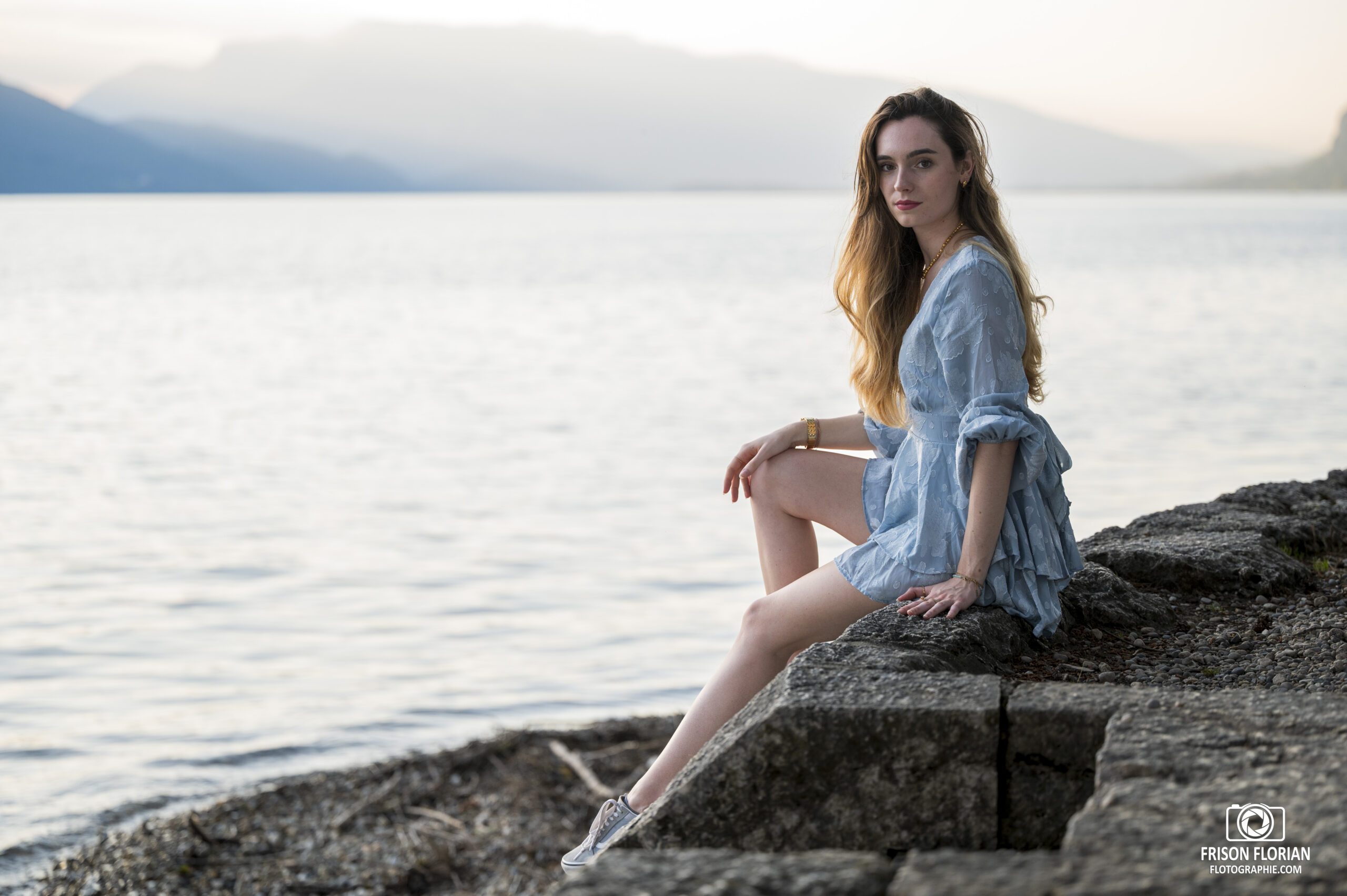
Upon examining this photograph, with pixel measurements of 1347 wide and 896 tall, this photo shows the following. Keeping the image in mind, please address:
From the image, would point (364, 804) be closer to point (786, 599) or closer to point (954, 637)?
point (786, 599)

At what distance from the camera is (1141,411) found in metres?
17.0

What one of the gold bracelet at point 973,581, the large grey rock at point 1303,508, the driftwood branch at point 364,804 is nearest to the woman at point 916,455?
the gold bracelet at point 973,581

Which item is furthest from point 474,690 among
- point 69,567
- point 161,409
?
point 161,409

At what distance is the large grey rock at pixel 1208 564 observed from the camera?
11.4 ft

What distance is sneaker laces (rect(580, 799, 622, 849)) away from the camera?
2.90 metres

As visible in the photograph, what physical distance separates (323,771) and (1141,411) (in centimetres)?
1365

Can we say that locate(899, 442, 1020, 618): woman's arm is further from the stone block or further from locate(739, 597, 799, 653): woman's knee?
locate(739, 597, 799, 653): woman's knee

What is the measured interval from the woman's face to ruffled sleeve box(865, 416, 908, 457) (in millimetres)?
623

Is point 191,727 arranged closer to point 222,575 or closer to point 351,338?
point 222,575

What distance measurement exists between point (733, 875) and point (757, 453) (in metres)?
2.15

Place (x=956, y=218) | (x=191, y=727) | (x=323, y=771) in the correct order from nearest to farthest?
(x=956, y=218)
(x=323, y=771)
(x=191, y=727)

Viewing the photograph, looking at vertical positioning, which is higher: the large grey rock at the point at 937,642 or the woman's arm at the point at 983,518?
the woman's arm at the point at 983,518

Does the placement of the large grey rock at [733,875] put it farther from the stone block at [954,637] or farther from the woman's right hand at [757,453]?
the woman's right hand at [757,453]

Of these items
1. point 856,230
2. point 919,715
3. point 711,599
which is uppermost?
point 856,230
